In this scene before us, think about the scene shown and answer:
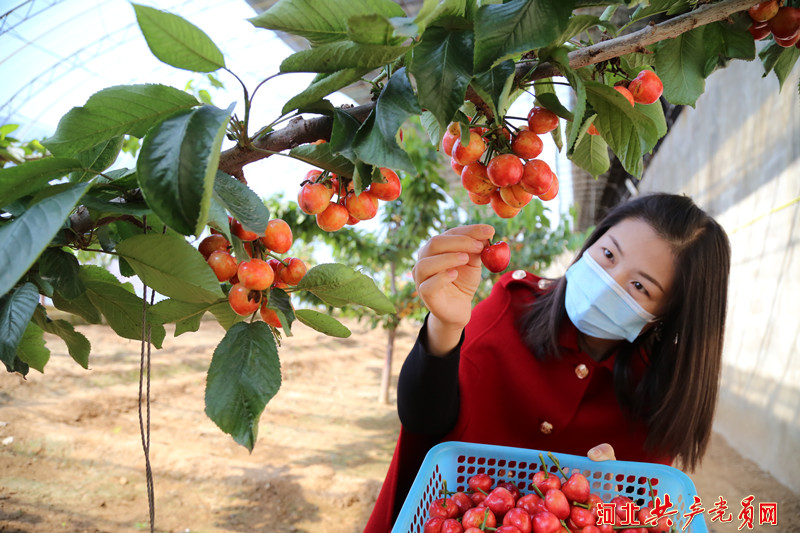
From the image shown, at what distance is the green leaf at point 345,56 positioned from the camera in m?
0.50

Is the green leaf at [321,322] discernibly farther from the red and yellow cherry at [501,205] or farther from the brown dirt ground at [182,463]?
the brown dirt ground at [182,463]

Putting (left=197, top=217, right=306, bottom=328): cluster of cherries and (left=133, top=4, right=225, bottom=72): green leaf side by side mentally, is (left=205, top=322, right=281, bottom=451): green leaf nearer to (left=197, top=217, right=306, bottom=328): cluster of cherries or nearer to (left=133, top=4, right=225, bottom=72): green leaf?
(left=197, top=217, right=306, bottom=328): cluster of cherries

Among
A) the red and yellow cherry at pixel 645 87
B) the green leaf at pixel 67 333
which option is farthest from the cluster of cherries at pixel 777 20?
the green leaf at pixel 67 333

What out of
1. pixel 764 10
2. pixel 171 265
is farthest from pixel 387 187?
pixel 764 10

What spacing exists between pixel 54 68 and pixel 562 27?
12.7 metres

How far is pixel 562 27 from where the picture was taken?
0.49 metres

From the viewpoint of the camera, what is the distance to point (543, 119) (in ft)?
2.13

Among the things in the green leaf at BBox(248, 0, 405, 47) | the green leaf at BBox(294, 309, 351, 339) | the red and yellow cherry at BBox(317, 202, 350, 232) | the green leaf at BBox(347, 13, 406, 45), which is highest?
the green leaf at BBox(248, 0, 405, 47)

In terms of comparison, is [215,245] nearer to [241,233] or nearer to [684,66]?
[241,233]

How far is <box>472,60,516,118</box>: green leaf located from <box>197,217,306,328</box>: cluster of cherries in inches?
11.0

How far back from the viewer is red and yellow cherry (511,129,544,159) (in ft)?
2.15

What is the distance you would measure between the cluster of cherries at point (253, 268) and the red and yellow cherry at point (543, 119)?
33 cm

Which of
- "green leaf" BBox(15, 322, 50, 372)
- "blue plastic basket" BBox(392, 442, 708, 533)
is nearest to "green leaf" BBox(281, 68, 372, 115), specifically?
"green leaf" BBox(15, 322, 50, 372)

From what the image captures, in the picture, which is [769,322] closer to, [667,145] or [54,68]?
[667,145]
